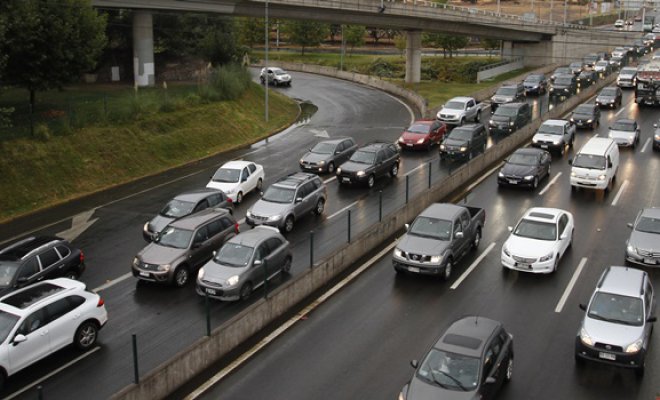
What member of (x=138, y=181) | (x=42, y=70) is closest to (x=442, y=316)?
(x=138, y=181)

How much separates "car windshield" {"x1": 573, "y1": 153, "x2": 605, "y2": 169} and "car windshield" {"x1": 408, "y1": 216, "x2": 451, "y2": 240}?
11654 mm

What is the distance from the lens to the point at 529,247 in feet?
70.9

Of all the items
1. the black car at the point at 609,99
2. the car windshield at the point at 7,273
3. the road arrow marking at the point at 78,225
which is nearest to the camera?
the car windshield at the point at 7,273

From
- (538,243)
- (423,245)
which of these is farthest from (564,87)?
(423,245)

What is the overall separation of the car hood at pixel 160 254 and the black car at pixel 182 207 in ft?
7.69

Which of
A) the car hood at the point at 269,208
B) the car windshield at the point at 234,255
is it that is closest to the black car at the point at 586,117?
the car hood at the point at 269,208

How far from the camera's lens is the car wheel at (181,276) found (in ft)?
66.7

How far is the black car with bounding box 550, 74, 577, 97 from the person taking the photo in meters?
52.7

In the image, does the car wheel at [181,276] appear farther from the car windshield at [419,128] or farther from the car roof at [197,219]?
the car windshield at [419,128]

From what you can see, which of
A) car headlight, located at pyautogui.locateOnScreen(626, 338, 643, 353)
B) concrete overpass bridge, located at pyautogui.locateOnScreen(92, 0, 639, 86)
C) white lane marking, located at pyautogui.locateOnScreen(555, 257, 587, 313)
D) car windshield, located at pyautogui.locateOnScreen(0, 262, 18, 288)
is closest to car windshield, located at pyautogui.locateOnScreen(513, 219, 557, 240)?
white lane marking, located at pyautogui.locateOnScreen(555, 257, 587, 313)

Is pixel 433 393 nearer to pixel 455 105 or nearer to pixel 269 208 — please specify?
pixel 269 208

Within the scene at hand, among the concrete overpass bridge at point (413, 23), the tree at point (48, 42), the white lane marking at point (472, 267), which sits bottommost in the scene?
the white lane marking at point (472, 267)

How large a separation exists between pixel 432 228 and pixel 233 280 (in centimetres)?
682

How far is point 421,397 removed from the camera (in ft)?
42.9
